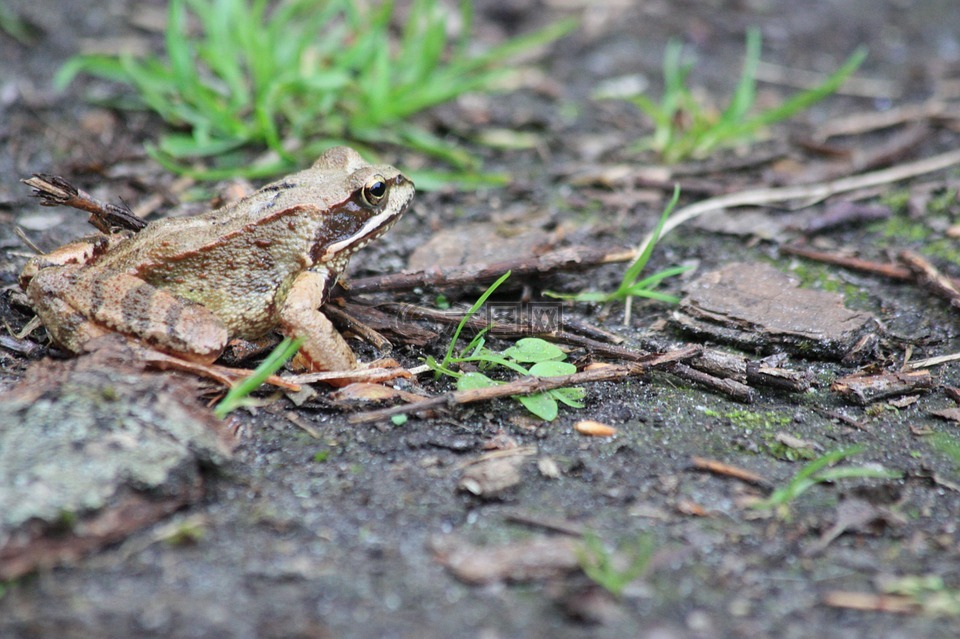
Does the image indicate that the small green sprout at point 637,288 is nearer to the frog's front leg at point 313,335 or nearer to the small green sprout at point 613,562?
the frog's front leg at point 313,335

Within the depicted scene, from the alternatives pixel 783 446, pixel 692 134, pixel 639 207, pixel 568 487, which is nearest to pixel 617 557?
pixel 568 487

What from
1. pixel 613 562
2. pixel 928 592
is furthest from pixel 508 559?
pixel 928 592

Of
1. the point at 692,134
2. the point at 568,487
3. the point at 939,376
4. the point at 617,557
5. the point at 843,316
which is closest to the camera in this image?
the point at 617,557

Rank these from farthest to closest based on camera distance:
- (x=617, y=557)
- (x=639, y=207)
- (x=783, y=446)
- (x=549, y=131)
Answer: (x=549, y=131) → (x=639, y=207) → (x=783, y=446) → (x=617, y=557)

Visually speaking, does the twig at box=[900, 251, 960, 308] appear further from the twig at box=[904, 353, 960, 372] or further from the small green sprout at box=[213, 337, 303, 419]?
the small green sprout at box=[213, 337, 303, 419]

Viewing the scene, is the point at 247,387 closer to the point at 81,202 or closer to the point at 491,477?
the point at 491,477

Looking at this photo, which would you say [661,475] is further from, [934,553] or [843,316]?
[843,316]
